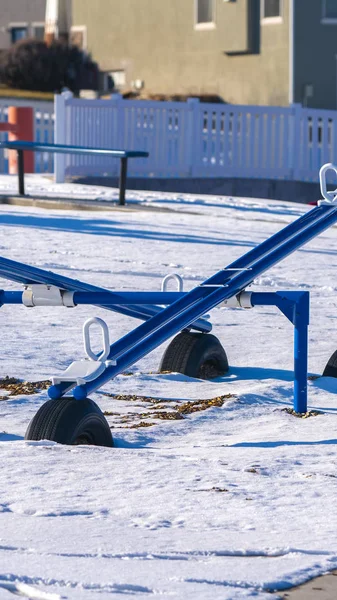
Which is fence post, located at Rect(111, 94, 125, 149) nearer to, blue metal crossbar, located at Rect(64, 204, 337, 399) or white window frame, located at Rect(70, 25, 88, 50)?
blue metal crossbar, located at Rect(64, 204, 337, 399)

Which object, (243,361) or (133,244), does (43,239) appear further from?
(243,361)

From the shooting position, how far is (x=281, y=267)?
1119 cm

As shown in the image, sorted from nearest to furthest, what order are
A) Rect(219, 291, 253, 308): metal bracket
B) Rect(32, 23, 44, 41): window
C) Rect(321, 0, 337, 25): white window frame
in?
Rect(219, 291, 253, 308): metal bracket, Rect(321, 0, 337, 25): white window frame, Rect(32, 23, 44, 41): window

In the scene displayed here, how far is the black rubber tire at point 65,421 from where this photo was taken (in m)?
4.75

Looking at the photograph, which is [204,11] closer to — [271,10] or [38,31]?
[271,10]

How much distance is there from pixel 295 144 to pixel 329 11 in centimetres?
1099

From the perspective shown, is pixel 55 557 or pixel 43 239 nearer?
pixel 55 557

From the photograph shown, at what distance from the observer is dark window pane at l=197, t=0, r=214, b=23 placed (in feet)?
114

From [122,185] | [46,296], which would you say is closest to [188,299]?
[46,296]

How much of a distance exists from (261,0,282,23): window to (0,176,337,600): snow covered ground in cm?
2440

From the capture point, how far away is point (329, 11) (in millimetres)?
32875

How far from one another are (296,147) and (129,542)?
65.3 ft

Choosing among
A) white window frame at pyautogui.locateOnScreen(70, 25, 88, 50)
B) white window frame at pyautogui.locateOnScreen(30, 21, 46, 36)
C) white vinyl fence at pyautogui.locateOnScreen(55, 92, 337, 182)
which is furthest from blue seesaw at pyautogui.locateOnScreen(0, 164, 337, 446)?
white window frame at pyautogui.locateOnScreen(30, 21, 46, 36)

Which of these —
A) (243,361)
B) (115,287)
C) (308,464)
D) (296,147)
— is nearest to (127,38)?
(296,147)
